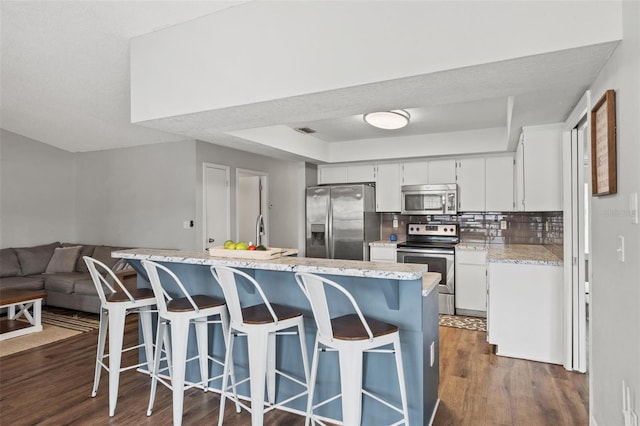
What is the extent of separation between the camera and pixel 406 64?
1974mm

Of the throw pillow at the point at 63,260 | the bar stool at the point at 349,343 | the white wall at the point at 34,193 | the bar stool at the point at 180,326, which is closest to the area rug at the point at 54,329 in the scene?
the throw pillow at the point at 63,260

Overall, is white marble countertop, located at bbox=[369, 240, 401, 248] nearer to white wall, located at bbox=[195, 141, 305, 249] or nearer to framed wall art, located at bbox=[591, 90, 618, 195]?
white wall, located at bbox=[195, 141, 305, 249]

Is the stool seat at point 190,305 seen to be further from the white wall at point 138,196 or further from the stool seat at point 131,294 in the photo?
the white wall at point 138,196

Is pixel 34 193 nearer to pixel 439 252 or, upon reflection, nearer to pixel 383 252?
pixel 383 252

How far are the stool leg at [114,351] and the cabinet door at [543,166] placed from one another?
3.43 metres

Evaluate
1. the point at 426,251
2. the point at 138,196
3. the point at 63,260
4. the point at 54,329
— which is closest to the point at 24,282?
the point at 63,260

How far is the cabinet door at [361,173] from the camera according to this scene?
5695 millimetres

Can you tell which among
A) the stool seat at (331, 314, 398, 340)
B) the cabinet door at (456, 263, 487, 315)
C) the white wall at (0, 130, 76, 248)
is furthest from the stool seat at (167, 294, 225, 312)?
the white wall at (0, 130, 76, 248)

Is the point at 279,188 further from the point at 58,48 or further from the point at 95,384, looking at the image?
the point at 95,384

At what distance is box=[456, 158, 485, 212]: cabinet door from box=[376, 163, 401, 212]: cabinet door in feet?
2.74

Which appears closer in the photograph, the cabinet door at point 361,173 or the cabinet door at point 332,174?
the cabinet door at point 361,173

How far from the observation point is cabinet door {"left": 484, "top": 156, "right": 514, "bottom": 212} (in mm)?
4867

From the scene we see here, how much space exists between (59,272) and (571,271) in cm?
632

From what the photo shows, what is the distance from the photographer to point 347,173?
5.86 metres
